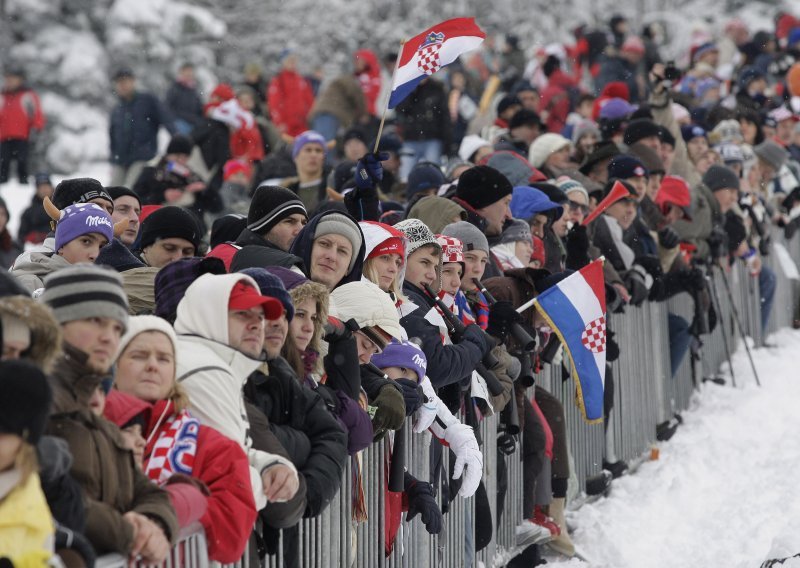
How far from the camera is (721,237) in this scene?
14664 mm

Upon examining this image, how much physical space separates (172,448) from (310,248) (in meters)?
2.53

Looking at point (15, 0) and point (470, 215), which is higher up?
point (15, 0)

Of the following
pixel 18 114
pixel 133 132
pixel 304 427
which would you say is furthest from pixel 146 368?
pixel 18 114

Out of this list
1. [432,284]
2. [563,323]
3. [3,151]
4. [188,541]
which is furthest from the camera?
[3,151]

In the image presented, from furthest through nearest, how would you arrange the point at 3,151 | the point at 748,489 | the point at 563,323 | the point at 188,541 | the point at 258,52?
1. the point at 258,52
2. the point at 3,151
3. the point at 748,489
4. the point at 563,323
5. the point at 188,541

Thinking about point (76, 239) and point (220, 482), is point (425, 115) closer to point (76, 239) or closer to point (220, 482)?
point (76, 239)

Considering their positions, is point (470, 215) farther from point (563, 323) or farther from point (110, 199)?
point (110, 199)

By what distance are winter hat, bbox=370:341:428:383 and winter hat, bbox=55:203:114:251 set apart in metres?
1.45

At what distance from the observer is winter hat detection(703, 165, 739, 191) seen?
1527cm

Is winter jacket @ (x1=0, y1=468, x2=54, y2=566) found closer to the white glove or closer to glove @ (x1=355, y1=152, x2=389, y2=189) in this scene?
the white glove

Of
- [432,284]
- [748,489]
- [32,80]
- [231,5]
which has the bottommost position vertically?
[748,489]

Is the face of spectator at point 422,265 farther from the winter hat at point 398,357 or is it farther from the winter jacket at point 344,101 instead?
the winter jacket at point 344,101

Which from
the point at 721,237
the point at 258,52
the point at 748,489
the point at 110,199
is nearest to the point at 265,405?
the point at 110,199

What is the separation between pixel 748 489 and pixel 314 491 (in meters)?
6.23
